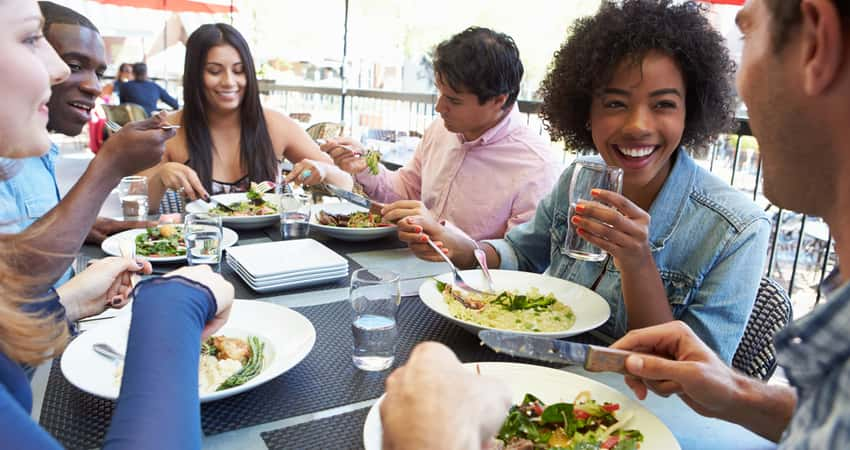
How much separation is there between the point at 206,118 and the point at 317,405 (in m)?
2.62

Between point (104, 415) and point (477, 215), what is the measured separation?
6.05 feet

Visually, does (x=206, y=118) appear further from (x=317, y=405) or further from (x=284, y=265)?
(x=317, y=405)

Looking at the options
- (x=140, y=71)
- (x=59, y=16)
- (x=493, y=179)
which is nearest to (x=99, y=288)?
(x=59, y=16)

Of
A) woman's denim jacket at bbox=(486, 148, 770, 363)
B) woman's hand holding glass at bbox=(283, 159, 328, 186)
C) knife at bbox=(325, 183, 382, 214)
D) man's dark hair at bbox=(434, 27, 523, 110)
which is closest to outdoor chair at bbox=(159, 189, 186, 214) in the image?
woman's hand holding glass at bbox=(283, 159, 328, 186)

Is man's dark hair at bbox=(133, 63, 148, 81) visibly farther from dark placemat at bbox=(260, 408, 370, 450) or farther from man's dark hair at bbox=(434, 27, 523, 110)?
dark placemat at bbox=(260, 408, 370, 450)

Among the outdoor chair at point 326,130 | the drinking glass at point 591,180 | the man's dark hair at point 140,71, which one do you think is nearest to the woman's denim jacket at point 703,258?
the drinking glass at point 591,180

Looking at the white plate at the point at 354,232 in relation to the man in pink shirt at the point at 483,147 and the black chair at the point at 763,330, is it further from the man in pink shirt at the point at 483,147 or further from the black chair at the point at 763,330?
the black chair at the point at 763,330

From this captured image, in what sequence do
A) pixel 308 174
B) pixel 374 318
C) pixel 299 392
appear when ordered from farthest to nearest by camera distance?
pixel 308 174 → pixel 374 318 → pixel 299 392

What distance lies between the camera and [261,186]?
2.58 metres

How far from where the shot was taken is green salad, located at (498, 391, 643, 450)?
905 mm

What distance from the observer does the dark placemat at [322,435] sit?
2.92 feet

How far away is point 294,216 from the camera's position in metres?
2.08

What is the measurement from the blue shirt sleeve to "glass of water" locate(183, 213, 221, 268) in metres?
0.68

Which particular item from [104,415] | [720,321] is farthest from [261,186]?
[720,321]
